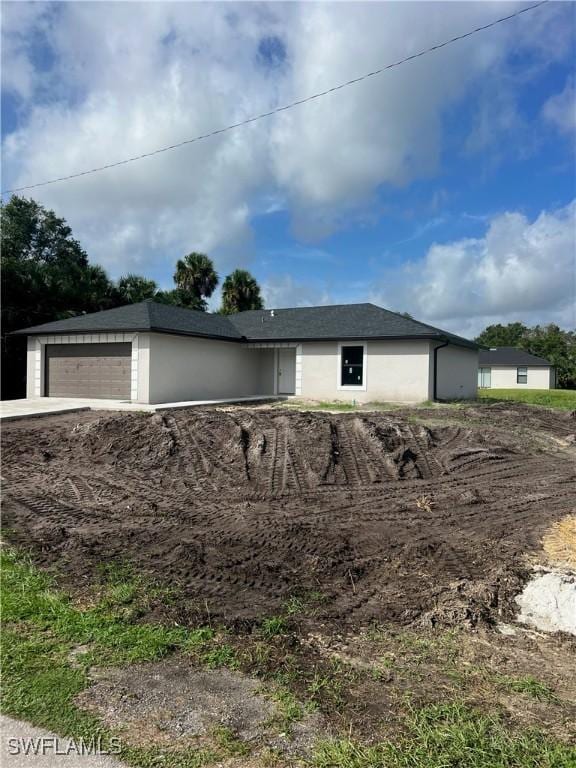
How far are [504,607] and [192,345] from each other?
55.7 ft

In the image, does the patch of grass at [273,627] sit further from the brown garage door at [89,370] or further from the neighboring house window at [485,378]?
the neighboring house window at [485,378]

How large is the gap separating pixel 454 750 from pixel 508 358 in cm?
4458

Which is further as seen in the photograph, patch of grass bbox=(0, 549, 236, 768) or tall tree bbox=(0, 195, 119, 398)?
tall tree bbox=(0, 195, 119, 398)

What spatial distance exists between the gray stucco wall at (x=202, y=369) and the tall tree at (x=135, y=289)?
480 inches

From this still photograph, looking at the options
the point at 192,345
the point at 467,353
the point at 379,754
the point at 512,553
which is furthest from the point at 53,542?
the point at 467,353

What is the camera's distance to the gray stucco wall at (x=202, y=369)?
18047mm

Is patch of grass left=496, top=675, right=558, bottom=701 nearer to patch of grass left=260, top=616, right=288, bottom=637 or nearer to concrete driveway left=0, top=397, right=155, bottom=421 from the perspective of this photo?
patch of grass left=260, top=616, right=288, bottom=637

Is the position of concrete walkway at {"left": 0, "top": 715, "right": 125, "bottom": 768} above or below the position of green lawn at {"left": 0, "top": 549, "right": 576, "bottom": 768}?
below

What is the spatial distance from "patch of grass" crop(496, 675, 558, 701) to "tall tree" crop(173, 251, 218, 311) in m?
34.5

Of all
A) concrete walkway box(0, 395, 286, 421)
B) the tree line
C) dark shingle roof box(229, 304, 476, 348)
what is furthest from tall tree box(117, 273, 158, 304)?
concrete walkway box(0, 395, 286, 421)

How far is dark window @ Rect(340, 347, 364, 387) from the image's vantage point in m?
20.3

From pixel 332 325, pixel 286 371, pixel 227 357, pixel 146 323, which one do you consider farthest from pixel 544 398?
pixel 146 323

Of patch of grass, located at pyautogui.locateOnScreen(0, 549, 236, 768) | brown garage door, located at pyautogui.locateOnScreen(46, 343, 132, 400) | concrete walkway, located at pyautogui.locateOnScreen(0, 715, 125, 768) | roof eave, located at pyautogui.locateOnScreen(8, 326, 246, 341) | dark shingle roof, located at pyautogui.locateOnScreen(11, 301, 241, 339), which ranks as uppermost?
dark shingle roof, located at pyautogui.locateOnScreen(11, 301, 241, 339)

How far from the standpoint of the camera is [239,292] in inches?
1412
